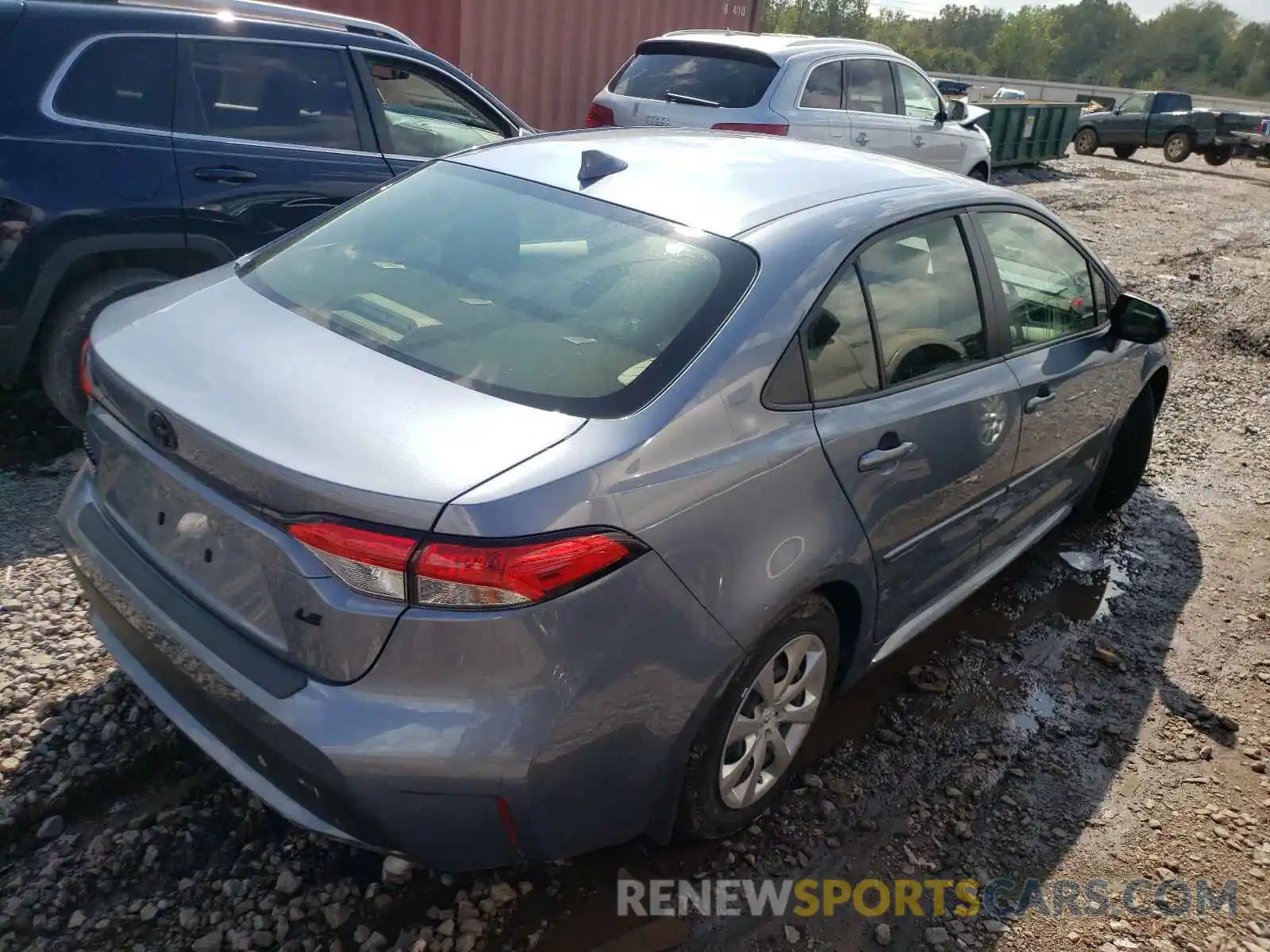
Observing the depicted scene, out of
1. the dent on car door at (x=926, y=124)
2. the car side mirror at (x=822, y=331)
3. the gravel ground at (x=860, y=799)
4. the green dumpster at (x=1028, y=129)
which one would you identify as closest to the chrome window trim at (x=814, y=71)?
the dent on car door at (x=926, y=124)

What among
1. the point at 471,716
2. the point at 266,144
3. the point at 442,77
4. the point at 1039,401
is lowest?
the point at 471,716

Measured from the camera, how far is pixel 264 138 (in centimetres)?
463

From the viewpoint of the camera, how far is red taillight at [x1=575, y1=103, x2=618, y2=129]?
8320 millimetres

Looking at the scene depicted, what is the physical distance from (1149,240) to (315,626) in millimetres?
13295

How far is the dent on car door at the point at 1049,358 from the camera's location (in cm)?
342

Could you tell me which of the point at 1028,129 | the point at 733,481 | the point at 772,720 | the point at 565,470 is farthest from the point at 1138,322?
the point at 1028,129

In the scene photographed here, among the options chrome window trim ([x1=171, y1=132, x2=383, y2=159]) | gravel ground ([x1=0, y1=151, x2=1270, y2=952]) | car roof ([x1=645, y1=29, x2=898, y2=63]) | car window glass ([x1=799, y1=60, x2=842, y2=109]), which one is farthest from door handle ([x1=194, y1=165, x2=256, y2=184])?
car window glass ([x1=799, y1=60, x2=842, y2=109])

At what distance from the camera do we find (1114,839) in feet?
9.43

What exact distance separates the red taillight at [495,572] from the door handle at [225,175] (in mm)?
3244

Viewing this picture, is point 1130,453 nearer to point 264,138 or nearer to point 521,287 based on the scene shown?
point 521,287

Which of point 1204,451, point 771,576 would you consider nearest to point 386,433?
point 771,576

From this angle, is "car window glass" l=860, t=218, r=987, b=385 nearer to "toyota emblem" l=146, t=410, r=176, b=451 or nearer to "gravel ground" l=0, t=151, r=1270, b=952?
"gravel ground" l=0, t=151, r=1270, b=952

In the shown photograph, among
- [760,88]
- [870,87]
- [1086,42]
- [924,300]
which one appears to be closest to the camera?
[924,300]

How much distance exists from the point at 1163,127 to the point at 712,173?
995 inches
